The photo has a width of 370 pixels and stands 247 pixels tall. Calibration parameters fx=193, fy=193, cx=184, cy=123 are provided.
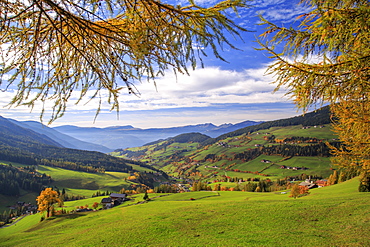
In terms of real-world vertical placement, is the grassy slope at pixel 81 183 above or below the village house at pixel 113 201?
below

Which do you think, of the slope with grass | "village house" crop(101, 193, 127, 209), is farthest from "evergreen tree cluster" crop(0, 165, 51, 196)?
the slope with grass

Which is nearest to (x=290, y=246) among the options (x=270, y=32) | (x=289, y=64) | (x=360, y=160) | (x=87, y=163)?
(x=360, y=160)

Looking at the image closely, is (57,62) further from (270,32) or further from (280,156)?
(280,156)

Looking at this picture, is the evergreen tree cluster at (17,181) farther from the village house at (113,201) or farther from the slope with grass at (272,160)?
the slope with grass at (272,160)

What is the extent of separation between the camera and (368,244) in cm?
789

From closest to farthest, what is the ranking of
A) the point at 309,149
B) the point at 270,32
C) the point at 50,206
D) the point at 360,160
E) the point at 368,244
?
1. the point at 270,32
2. the point at 368,244
3. the point at 360,160
4. the point at 50,206
5. the point at 309,149

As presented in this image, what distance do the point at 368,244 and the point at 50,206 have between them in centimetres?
4821

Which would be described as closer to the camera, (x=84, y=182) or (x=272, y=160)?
(x=84, y=182)

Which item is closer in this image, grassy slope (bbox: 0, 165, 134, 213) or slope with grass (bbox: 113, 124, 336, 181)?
grassy slope (bbox: 0, 165, 134, 213)

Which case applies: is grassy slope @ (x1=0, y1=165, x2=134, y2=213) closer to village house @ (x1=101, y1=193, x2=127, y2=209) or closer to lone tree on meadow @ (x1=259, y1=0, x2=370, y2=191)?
village house @ (x1=101, y1=193, x2=127, y2=209)

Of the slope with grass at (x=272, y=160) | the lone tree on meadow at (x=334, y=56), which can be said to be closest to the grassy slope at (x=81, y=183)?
the slope with grass at (x=272, y=160)

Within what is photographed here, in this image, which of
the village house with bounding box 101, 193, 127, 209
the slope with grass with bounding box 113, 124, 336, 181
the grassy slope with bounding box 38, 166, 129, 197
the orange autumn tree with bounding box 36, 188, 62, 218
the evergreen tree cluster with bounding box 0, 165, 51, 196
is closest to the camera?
the orange autumn tree with bounding box 36, 188, 62, 218

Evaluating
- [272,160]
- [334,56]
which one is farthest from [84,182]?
[334,56]

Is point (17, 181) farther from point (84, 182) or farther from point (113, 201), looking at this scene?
point (113, 201)
